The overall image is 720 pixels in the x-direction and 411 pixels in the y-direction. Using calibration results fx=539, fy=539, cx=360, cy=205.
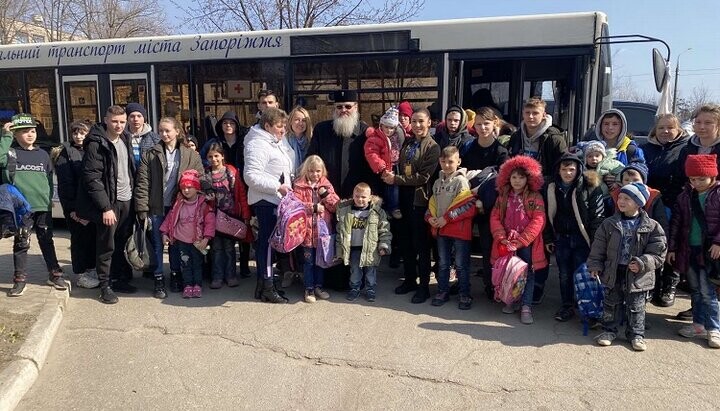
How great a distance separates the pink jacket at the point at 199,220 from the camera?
5.39 metres

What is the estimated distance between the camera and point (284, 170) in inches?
204

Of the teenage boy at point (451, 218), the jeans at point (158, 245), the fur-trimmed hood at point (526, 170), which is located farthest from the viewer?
the jeans at point (158, 245)

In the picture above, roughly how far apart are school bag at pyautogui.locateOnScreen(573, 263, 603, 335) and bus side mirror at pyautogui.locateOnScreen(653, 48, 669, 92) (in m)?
2.73

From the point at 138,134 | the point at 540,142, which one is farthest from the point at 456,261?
the point at 138,134

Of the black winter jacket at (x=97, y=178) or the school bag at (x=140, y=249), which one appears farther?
the school bag at (x=140, y=249)

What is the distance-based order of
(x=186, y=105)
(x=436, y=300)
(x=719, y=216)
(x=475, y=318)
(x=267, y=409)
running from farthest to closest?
(x=186, y=105)
(x=436, y=300)
(x=475, y=318)
(x=719, y=216)
(x=267, y=409)

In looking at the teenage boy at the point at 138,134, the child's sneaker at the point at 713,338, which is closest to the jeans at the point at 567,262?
the child's sneaker at the point at 713,338

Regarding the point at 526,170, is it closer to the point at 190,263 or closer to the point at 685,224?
the point at 685,224

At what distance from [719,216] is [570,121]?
230 cm

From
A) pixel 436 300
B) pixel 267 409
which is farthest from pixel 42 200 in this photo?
pixel 436 300

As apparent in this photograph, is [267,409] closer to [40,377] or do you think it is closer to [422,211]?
[40,377]

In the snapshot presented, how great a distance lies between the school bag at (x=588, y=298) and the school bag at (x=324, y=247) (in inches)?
89.1

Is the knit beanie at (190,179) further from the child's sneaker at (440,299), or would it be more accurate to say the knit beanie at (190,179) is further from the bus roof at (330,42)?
the child's sneaker at (440,299)

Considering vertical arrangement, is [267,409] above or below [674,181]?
below
